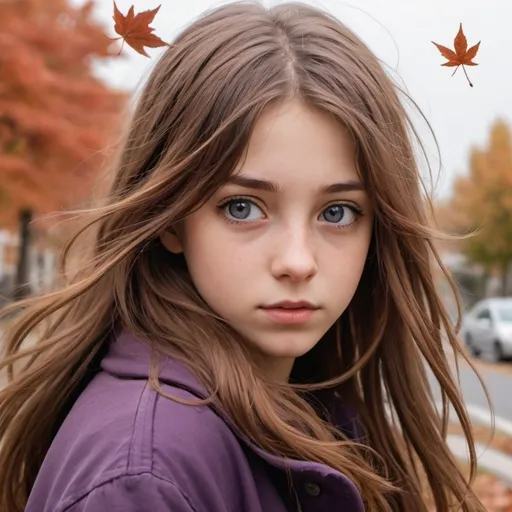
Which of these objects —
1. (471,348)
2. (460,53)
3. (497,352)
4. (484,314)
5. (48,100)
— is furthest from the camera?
(471,348)

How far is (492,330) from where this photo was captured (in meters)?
17.0

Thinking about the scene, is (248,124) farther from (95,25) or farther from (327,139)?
(95,25)

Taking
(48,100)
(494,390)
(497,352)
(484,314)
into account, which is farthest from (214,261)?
(484,314)

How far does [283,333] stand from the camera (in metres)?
1.62

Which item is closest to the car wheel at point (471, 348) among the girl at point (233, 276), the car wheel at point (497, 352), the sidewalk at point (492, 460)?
the car wheel at point (497, 352)

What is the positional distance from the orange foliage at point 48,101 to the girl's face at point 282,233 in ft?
31.0

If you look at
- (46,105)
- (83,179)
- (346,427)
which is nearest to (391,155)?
(346,427)

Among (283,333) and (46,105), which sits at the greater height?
(46,105)

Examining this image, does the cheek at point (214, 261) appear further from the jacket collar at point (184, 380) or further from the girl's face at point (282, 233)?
the jacket collar at point (184, 380)

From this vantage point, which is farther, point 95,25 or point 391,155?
point 95,25

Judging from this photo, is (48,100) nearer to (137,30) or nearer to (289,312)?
(137,30)

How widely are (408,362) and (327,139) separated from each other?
0.72 meters

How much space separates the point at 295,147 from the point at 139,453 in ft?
2.11

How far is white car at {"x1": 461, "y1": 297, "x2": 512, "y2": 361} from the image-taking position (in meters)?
16.7
